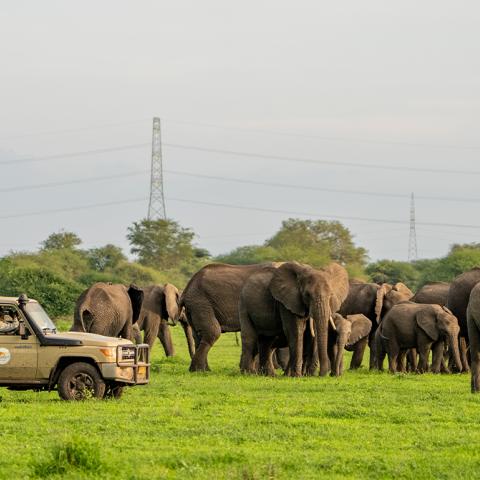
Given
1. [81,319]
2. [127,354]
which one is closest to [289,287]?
[81,319]

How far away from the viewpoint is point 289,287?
27.7m

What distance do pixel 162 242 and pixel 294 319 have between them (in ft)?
278

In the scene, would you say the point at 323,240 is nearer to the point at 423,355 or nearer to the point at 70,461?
the point at 423,355

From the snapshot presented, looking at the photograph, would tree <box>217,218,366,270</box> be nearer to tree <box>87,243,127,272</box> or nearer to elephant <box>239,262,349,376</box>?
tree <box>87,243,127,272</box>

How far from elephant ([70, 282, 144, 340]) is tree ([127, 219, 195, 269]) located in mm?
80502

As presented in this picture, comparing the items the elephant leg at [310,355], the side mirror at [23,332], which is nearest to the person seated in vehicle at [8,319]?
the side mirror at [23,332]

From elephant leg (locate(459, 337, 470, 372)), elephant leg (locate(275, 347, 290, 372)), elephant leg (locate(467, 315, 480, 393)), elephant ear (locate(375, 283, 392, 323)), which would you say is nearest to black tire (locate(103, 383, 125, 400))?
elephant leg (locate(467, 315, 480, 393))

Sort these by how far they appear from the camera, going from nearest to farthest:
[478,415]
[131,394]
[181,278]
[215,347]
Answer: [478,415], [131,394], [215,347], [181,278]

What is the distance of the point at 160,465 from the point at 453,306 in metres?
19.3

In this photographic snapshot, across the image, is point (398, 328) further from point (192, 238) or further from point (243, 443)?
point (192, 238)

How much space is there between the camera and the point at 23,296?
20.2 meters

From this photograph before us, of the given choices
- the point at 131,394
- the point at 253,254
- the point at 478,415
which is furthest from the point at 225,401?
the point at 253,254

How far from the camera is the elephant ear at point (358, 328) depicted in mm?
31369

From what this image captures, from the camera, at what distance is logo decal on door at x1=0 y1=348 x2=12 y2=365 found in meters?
19.9
